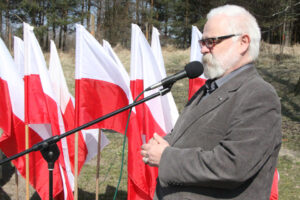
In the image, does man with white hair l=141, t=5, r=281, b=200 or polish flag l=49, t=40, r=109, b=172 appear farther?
polish flag l=49, t=40, r=109, b=172

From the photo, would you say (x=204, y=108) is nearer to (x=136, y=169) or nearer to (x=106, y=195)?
(x=136, y=169)

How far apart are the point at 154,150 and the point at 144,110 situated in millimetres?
2344

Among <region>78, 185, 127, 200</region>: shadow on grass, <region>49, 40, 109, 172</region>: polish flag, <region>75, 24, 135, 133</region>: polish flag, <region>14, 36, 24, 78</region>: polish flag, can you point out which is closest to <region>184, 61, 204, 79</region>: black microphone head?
<region>75, 24, 135, 133</region>: polish flag

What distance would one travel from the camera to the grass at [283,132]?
5197 millimetres

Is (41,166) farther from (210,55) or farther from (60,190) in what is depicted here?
(210,55)

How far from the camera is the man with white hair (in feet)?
4.38

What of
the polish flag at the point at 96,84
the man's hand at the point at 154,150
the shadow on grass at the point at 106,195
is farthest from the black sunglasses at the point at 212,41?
the shadow on grass at the point at 106,195

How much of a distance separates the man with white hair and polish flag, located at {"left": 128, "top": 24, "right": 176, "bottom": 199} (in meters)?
2.10

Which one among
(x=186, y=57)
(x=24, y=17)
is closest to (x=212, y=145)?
(x=186, y=57)

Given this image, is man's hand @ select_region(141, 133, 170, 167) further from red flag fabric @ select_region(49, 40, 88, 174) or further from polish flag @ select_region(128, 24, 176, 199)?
red flag fabric @ select_region(49, 40, 88, 174)

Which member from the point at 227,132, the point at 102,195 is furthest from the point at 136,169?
the point at 227,132

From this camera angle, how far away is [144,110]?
3916mm

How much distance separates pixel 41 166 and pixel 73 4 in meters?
23.6

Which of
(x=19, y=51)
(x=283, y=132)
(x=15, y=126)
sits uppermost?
(x=19, y=51)
